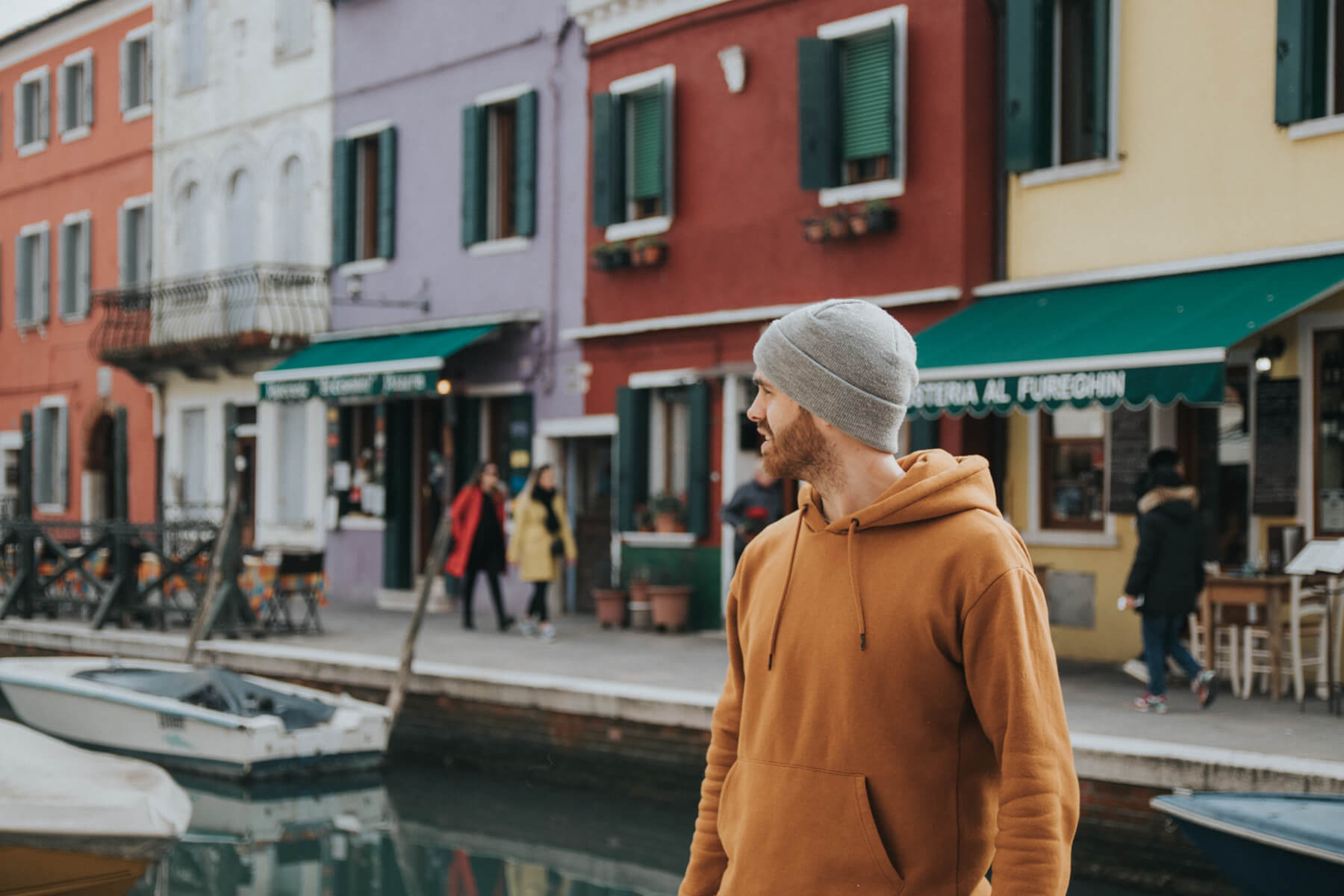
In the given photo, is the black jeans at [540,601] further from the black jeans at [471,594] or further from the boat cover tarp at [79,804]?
the boat cover tarp at [79,804]

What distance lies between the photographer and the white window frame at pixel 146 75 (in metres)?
24.6

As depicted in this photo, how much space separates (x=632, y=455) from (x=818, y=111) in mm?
4130

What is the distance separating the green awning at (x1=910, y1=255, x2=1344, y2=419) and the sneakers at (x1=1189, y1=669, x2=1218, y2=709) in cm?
172

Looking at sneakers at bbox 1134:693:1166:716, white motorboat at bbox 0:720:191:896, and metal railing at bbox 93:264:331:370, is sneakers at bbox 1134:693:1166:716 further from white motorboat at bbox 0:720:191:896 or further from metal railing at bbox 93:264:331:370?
metal railing at bbox 93:264:331:370

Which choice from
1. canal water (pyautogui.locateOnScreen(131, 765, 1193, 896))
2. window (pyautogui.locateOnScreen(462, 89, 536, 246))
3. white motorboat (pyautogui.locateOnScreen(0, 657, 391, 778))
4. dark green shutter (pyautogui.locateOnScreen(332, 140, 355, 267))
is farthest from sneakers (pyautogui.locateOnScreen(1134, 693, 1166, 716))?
dark green shutter (pyautogui.locateOnScreen(332, 140, 355, 267))

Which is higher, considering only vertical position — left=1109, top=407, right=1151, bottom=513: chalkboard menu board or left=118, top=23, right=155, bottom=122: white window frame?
left=118, top=23, right=155, bottom=122: white window frame

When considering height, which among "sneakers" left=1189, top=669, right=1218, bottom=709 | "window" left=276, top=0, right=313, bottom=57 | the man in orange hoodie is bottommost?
"sneakers" left=1189, top=669, right=1218, bottom=709

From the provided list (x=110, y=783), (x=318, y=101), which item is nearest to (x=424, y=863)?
(x=110, y=783)

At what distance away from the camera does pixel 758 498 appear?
13.5 metres

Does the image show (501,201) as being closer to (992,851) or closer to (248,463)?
(248,463)

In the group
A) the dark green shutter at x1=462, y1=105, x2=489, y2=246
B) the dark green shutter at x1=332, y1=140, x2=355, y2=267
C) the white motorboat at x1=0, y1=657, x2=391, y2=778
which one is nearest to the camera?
the white motorboat at x1=0, y1=657, x2=391, y2=778

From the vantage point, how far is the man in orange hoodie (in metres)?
2.15

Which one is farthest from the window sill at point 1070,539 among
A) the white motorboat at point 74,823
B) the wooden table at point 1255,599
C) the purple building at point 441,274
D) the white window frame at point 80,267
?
the white window frame at point 80,267

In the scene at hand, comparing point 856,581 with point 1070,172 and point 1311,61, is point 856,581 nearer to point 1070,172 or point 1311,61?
point 1311,61
